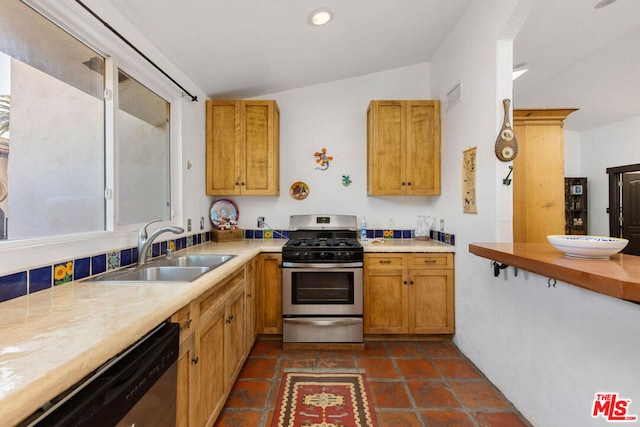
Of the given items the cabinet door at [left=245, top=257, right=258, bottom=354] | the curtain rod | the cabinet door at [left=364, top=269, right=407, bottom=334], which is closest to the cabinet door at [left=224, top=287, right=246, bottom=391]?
the cabinet door at [left=245, top=257, right=258, bottom=354]

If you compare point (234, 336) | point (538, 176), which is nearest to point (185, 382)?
point (234, 336)

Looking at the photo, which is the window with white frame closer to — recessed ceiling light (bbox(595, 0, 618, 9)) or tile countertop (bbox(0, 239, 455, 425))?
tile countertop (bbox(0, 239, 455, 425))

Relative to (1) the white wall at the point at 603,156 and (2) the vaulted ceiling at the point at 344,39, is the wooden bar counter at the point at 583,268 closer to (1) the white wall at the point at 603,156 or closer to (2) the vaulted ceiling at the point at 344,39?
(2) the vaulted ceiling at the point at 344,39

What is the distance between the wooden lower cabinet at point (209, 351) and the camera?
4.25 ft

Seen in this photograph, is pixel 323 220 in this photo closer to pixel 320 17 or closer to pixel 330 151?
pixel 330 151

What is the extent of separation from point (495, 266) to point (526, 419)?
887 mm

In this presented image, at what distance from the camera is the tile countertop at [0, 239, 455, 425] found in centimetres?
62

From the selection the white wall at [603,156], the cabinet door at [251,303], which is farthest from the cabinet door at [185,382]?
the white wall at [603,156]

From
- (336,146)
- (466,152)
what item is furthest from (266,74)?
(466,152)

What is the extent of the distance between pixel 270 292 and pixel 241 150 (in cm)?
144

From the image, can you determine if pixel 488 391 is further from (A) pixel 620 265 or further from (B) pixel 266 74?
(B) pixel 266 74

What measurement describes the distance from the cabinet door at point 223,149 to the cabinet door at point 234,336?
4.18ft

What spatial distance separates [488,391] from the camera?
6.66 ft

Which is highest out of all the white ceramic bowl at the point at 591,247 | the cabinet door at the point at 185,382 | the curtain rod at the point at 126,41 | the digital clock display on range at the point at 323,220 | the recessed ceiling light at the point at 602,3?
the recessed ceiling light at the point at 602,3
